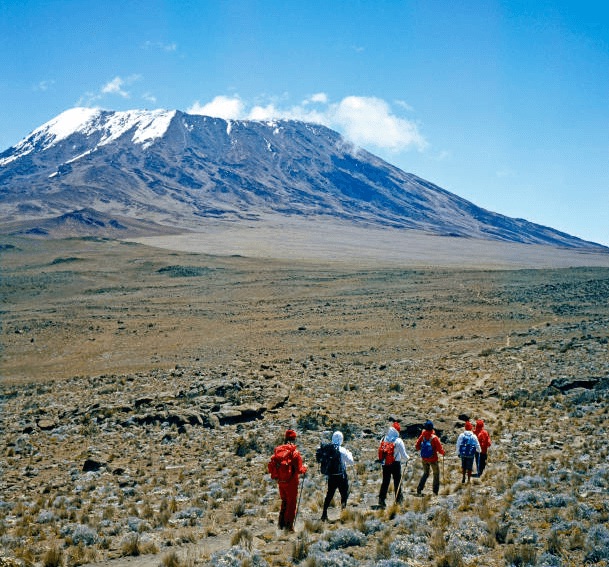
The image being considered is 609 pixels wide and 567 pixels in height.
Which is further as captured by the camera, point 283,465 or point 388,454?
point 388,454

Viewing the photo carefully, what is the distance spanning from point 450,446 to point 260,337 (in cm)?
2228

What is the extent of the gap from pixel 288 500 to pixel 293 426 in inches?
286

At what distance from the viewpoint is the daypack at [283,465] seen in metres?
8.20

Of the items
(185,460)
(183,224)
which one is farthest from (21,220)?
(185,460)

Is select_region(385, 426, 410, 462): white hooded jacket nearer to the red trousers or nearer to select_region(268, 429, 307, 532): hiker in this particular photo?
select_region(268, 429, 307, 532): hiker

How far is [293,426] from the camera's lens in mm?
15430

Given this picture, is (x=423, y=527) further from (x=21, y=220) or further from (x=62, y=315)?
(x=21, y=220)

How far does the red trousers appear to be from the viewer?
322 inches

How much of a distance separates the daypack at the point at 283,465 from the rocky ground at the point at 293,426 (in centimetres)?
79

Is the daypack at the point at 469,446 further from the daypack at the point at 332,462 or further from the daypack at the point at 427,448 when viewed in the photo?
the daypack at the point at 332,462

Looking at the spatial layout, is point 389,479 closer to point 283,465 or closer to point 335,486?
point 335,486

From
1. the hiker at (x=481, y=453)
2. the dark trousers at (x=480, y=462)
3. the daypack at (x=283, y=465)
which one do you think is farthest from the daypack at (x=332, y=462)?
the dark trousers at (x=480, y=462)

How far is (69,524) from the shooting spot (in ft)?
30.0

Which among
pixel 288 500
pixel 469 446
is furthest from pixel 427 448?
pixel 288 500
